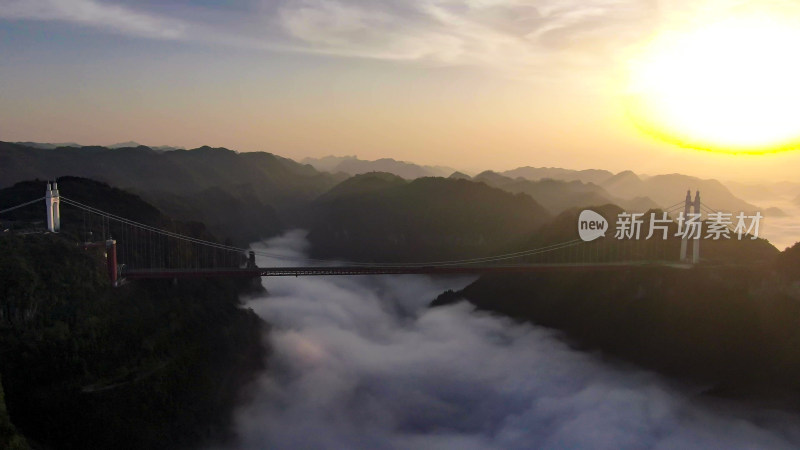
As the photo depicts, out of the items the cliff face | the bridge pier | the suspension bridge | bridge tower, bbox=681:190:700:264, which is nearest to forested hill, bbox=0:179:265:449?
the bridge pier

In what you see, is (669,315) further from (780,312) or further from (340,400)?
(340,400)

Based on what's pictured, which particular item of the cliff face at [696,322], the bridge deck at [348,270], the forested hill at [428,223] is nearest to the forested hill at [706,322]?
the cliff face at [696,322]

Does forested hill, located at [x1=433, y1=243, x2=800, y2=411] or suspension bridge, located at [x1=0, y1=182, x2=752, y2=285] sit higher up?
suspension bridge, located at [x1=0, y1=182, x2=752, y2=285]

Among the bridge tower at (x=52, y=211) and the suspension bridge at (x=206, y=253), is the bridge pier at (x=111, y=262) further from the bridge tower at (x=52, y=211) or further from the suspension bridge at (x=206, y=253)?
the bridge tower at (x=52, y=211)

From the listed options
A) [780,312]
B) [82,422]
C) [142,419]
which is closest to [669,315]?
[780,312]

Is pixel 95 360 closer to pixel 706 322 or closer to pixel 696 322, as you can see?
pixel 696 322

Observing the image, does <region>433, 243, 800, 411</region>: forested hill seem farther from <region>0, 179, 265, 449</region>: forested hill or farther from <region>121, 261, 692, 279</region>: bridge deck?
<region>0, 179, 265, 449</region>: forested hill
